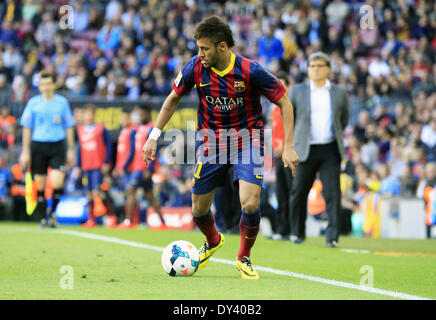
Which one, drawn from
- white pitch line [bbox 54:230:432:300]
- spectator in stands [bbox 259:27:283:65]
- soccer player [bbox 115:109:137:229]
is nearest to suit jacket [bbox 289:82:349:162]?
white pitch line [bbox 54:230:432:300]

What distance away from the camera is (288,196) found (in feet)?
43.3

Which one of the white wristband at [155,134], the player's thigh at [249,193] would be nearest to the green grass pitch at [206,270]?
the player's thigh at [249,193]

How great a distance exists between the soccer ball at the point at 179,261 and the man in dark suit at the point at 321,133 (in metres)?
4.30

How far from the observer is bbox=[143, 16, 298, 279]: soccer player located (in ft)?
24.1

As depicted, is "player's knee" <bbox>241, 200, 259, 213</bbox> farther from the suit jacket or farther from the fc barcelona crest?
the suit jacket

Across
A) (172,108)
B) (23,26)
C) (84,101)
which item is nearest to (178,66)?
(84,101)

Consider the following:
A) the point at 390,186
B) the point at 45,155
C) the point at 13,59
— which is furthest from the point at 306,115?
the point at 13,59

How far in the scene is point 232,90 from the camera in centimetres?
747

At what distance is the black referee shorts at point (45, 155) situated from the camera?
14492 mm

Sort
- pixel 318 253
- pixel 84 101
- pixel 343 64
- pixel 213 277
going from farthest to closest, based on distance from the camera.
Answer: pixel 343 64, pixel 84 101, pixel 318 253, pixel 213 277

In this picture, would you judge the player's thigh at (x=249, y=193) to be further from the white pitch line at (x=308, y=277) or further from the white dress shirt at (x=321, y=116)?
the white dress shirt at (x=321, y=116)

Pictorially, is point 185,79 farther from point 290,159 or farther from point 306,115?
point 306,115
